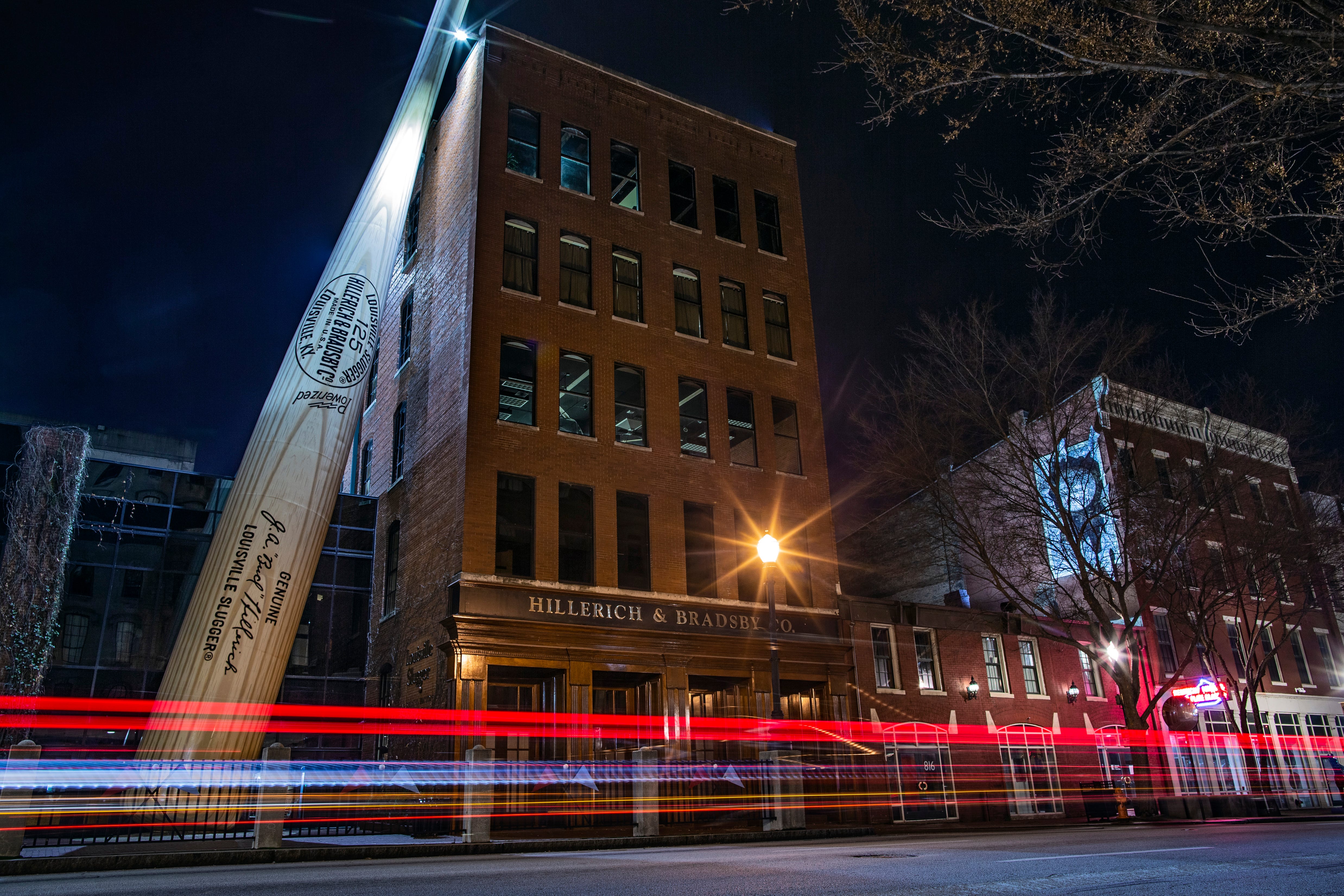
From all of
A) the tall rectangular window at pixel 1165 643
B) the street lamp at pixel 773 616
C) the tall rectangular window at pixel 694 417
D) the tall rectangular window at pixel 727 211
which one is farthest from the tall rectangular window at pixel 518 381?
the tall rectangular window at pixel 1165 643

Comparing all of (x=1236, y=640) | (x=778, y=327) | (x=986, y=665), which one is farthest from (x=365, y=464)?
(x=1236, y=640)

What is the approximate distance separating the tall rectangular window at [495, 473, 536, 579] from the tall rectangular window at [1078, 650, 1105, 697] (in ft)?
64.6

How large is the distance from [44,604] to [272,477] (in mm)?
7307

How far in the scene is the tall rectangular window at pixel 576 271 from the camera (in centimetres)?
2338

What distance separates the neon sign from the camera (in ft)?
88.8

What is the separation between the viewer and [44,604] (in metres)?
21.0

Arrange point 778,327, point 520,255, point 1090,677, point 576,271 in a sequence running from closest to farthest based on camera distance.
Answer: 1. point 520,255
2. point 576,271
3. point 778,327
4. point 1090,677

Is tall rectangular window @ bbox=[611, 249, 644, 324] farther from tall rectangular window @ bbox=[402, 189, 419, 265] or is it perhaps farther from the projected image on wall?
the projected image on wall

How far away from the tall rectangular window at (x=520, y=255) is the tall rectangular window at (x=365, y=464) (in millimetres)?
8891

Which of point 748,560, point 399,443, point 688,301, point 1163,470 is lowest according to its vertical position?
point 748,560

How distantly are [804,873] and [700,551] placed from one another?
1444 cm

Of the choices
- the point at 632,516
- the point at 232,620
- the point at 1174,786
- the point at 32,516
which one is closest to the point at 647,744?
the point at 632,516

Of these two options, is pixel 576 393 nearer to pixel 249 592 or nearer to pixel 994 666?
pixel 249 592

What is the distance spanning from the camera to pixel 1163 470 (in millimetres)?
34219
